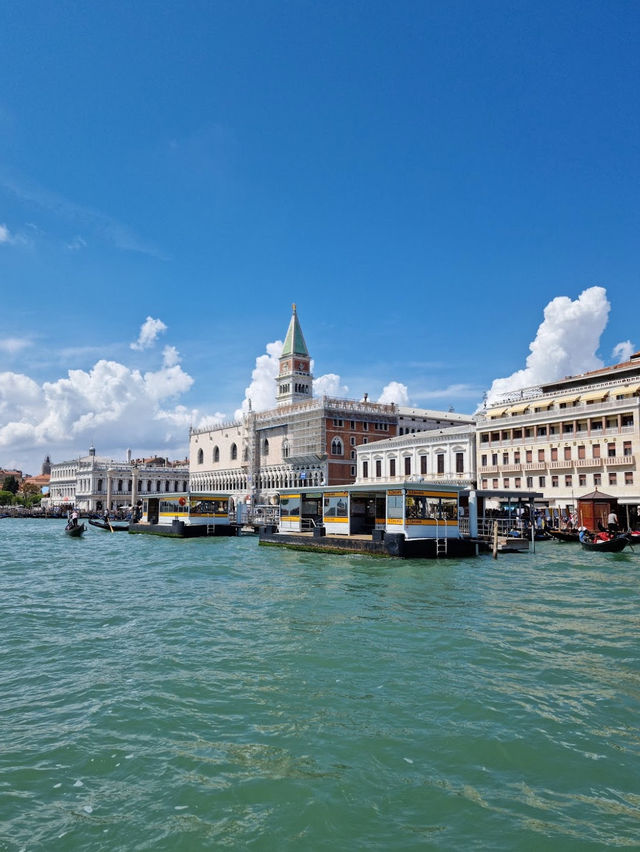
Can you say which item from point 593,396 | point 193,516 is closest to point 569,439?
point 593,396

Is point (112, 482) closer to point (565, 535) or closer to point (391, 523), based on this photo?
point (565, 535)

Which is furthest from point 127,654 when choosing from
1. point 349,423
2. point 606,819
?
point 349,423

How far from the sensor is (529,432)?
146 feet

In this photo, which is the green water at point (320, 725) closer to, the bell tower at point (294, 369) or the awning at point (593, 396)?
the awning at point (593, 396)

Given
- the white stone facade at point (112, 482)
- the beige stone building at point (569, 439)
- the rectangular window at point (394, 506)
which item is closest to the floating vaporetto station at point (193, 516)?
the rectangular window at point (394, 506)

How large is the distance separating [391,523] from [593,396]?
72.1 feet

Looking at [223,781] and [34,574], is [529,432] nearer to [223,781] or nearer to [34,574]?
[34,574]

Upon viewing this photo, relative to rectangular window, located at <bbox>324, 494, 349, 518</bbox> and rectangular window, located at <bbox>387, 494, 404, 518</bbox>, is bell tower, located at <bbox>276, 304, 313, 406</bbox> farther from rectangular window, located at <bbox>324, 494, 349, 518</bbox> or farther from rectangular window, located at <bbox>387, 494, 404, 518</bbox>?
rectangular window, located at <bbox>387, 494, 404, 518</bbox>

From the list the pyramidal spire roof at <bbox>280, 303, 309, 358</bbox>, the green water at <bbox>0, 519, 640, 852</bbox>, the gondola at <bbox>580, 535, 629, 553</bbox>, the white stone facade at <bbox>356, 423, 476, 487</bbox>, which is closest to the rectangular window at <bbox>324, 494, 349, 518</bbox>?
the gondola at <bbox>580, 535, 629, 553</bbox>

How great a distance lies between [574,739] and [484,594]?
9244mm

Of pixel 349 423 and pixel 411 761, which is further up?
pixel 349 423

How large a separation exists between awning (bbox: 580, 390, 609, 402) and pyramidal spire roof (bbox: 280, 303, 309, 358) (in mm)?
52551

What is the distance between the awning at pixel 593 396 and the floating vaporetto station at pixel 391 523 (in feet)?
57.0

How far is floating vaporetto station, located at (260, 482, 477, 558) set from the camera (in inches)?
963
